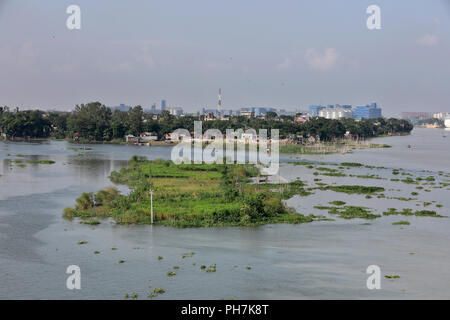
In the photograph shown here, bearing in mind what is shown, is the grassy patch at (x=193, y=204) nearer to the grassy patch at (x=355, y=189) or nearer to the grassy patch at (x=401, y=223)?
the grassy patch at (x=355, y=189)

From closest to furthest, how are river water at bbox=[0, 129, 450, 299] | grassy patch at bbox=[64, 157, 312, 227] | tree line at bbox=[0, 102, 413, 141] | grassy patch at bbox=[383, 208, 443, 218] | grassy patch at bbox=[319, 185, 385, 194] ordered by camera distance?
1. river water at bbox=[0, 129, 450, 299]
2. grassy patch at bbox=[64, 157, 312, 227]
3. grassy patch at bbox=[383, 208, 443, 218]
4. grassy patch at bbox=[319, 185, 385, 194]
5. tree line at bbox=[0, 102, 413, 141]

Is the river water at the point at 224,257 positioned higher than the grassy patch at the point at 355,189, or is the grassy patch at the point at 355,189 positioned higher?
the grassy patch at the point at 355,189

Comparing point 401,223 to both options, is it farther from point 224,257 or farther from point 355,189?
point 224,257

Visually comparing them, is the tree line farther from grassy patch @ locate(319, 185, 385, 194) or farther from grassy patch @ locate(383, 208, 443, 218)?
grassy patch @ locate(383, 208, 443, 218)

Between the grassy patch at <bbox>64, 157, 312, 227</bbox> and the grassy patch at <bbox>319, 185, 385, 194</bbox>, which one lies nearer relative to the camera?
the grassy patch at <bbox>64, 157, 312, 227</bbox>

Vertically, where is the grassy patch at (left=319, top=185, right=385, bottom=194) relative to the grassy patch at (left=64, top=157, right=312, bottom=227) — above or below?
below

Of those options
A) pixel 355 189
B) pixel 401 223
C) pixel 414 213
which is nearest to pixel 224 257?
pixel 401 223

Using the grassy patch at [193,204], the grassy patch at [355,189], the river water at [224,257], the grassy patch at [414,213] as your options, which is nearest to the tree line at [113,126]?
the grassy patch at [355,189]

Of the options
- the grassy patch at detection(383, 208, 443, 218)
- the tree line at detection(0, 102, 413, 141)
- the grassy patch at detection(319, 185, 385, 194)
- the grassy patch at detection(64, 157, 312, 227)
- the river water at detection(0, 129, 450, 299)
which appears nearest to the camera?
the river water at detection(0, 129, 450, 299)

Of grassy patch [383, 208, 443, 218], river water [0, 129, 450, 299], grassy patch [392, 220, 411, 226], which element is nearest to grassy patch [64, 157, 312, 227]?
river water [0, 129, 450, 299]

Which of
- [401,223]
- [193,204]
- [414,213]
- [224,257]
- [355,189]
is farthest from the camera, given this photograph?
[355,189]

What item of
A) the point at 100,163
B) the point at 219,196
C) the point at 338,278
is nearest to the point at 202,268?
the point at 338,278

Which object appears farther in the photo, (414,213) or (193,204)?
(414,213)

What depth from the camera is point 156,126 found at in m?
88.2
